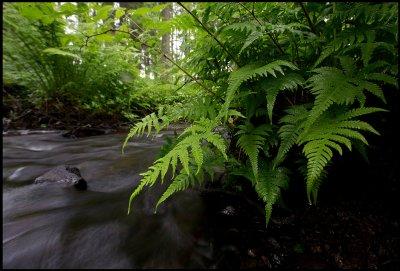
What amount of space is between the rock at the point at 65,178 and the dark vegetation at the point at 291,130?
1080 mm

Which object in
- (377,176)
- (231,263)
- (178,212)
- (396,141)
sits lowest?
(231,263)

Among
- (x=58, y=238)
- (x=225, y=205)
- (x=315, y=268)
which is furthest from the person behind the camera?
(x=225, y=205)

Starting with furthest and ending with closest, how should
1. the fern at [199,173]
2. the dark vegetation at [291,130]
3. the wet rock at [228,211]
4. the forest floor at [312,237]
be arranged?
the wet rock at [228,211], the fern at [199,173], the forest floor at [312,237], the dark vegetation at [291,130]

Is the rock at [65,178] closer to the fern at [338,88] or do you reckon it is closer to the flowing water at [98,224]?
the flowing water at [98,224]

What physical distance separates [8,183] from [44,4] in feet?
5.62

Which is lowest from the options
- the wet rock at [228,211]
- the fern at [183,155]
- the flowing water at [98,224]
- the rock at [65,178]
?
the flowing water at [98,224]

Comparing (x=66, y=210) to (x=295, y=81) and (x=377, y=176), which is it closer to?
(x=295, y=81)

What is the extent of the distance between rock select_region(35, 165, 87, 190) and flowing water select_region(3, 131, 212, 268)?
2.7 inches

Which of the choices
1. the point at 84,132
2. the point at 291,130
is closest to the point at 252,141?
the point at 291,130

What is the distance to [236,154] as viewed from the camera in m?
2.15

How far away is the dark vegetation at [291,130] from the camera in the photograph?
153 cm

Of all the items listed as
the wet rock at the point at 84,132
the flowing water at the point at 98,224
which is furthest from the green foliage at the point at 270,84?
the wet rock at the point at 84,132

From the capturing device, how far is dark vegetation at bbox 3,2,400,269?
153cm

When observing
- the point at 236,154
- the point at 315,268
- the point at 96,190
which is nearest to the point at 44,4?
the point at 96,190
